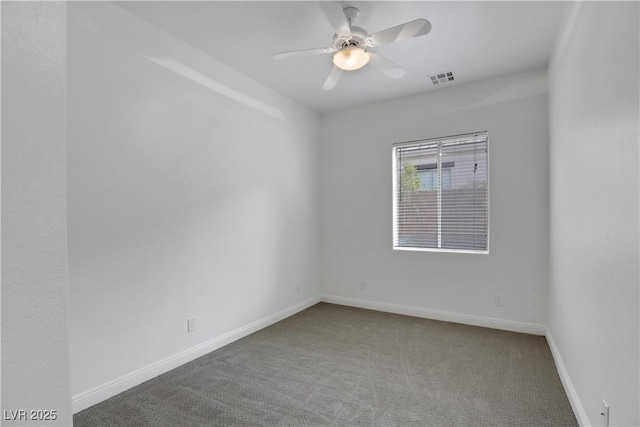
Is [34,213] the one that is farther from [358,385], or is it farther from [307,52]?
[358,385]

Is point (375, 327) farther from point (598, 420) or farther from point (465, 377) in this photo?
point (598, 420)

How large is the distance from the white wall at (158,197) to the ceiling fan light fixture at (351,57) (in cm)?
130

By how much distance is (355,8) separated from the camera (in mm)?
2328

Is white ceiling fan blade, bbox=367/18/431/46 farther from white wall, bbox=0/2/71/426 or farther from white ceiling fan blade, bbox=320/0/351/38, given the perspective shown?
white wall, bbox=0/2/71/426

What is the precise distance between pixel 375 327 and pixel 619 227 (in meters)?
2.64

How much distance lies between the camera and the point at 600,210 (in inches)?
64.8

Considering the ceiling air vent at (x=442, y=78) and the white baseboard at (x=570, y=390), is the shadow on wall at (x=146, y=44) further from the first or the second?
the white baseboard at (x=570, y=390)

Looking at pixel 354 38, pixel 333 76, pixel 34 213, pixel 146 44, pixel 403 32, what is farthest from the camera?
→ pixel 333 76

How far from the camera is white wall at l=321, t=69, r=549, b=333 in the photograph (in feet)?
Answer: 11.1

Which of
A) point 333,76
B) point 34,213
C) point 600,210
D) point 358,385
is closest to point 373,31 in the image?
point 333,76

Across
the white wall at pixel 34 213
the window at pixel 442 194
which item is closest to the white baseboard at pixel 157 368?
the white wall at pixel 34 213

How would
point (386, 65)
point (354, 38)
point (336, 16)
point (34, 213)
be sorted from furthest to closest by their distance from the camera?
point (386, 65) < point (354, 38) < point (336, 16) < point (34, 213)

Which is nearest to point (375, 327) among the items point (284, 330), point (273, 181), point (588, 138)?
point (284, 330)

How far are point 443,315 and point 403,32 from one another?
3.08 meters
